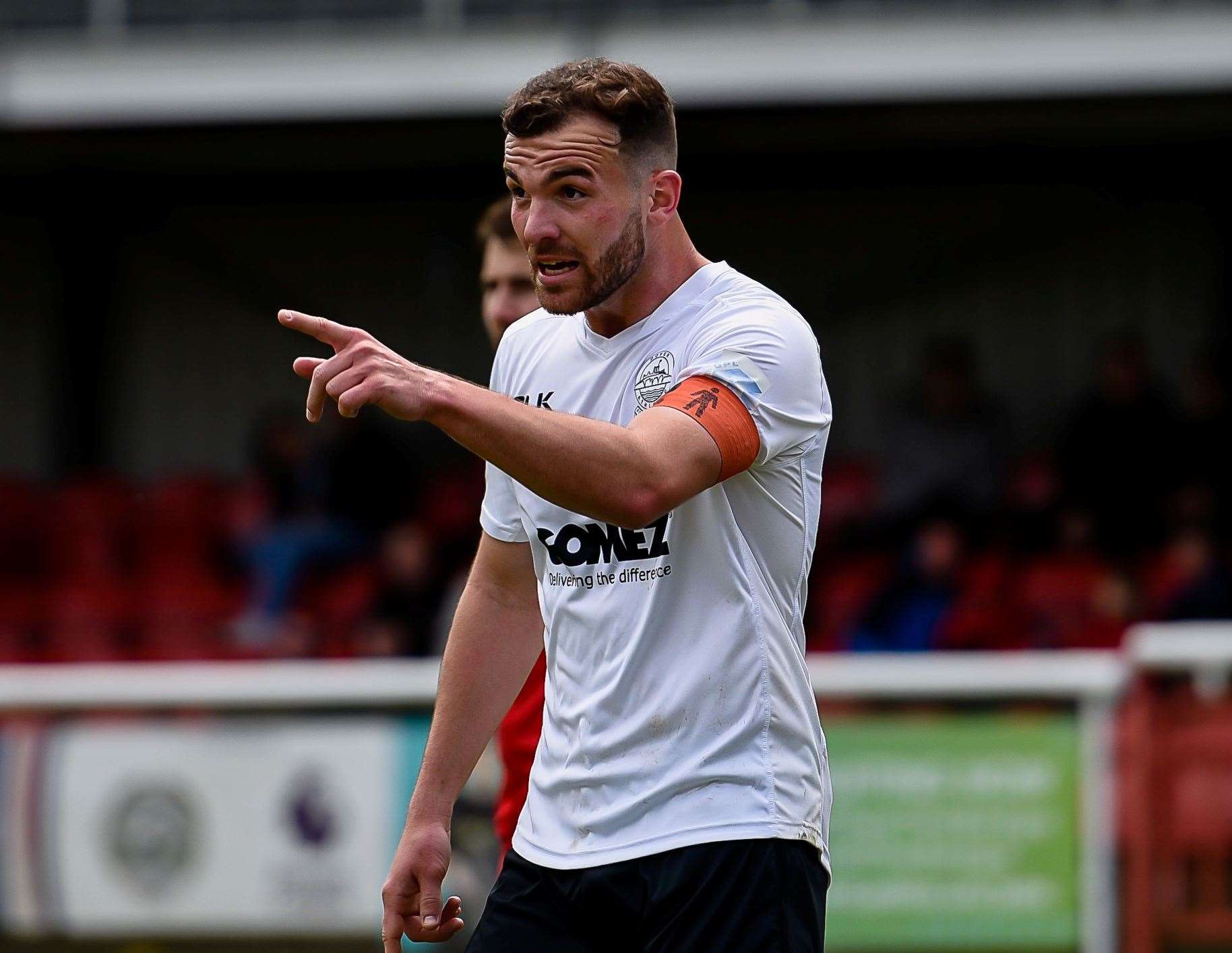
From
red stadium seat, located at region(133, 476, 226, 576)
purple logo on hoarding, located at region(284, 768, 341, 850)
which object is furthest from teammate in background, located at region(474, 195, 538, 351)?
red stadium seat, located at region(133, 476, 226, 576)

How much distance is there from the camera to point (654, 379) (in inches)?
97.2

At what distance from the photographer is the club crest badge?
246 centimetres

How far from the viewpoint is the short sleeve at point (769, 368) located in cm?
234

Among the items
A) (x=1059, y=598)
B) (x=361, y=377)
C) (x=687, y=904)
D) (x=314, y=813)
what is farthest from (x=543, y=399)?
(x=1059, y=598)

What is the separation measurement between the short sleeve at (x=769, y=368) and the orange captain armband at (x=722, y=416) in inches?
0.6

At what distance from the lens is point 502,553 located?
2801mm

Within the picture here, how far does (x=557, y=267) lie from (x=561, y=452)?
367mm

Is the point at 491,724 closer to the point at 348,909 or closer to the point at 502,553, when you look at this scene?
the point at 502,553

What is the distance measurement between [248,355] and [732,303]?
35.8 feet

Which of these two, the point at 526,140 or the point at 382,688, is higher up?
the point at 526,140

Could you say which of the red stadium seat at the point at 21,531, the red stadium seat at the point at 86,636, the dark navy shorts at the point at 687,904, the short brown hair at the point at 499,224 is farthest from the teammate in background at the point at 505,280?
the red stadium seat at the point at 21,531

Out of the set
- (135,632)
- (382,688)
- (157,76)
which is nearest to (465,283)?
(157,76)

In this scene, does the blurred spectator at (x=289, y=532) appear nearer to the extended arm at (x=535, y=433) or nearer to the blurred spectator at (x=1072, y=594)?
the blurred spectator at (x=1072, y=594)

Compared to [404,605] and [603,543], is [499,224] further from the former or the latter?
[404,605]
